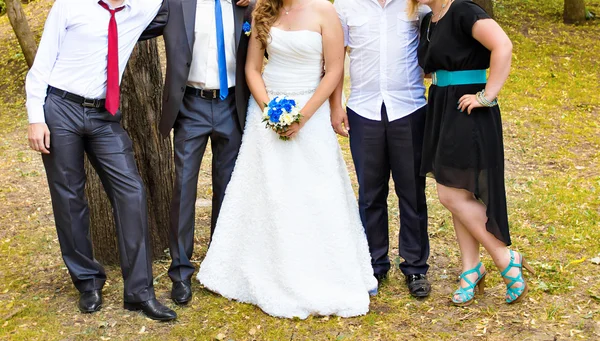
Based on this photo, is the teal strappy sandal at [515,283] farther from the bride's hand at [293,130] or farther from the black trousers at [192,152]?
the black trousers at [192,152]

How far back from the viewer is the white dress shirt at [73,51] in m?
4.10

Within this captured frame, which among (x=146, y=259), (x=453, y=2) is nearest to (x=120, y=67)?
(x=146, y=259)

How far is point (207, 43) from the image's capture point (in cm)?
446

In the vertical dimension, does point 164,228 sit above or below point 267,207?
below

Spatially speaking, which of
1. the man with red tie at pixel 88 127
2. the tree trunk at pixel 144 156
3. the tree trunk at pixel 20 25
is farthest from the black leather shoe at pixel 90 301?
the tree trunk at pixel 20 25

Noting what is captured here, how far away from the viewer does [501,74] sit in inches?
159

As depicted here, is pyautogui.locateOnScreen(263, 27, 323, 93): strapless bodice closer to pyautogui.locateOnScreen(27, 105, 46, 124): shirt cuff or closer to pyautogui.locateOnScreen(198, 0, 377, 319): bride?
pyautogui.locateOnScreen(198, 0, 377, 319): bride

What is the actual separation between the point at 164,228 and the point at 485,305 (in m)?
2.43

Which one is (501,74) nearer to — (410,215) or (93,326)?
(410,215)

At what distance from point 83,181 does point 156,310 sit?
94 centimetres

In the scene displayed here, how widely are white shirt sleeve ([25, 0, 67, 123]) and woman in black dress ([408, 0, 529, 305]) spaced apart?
213cm

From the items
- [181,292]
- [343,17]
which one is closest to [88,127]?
[181,292]

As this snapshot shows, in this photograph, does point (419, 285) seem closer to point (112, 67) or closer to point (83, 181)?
point (83, 181)

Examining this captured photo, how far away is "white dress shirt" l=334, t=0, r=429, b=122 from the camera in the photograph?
14.3 feet
